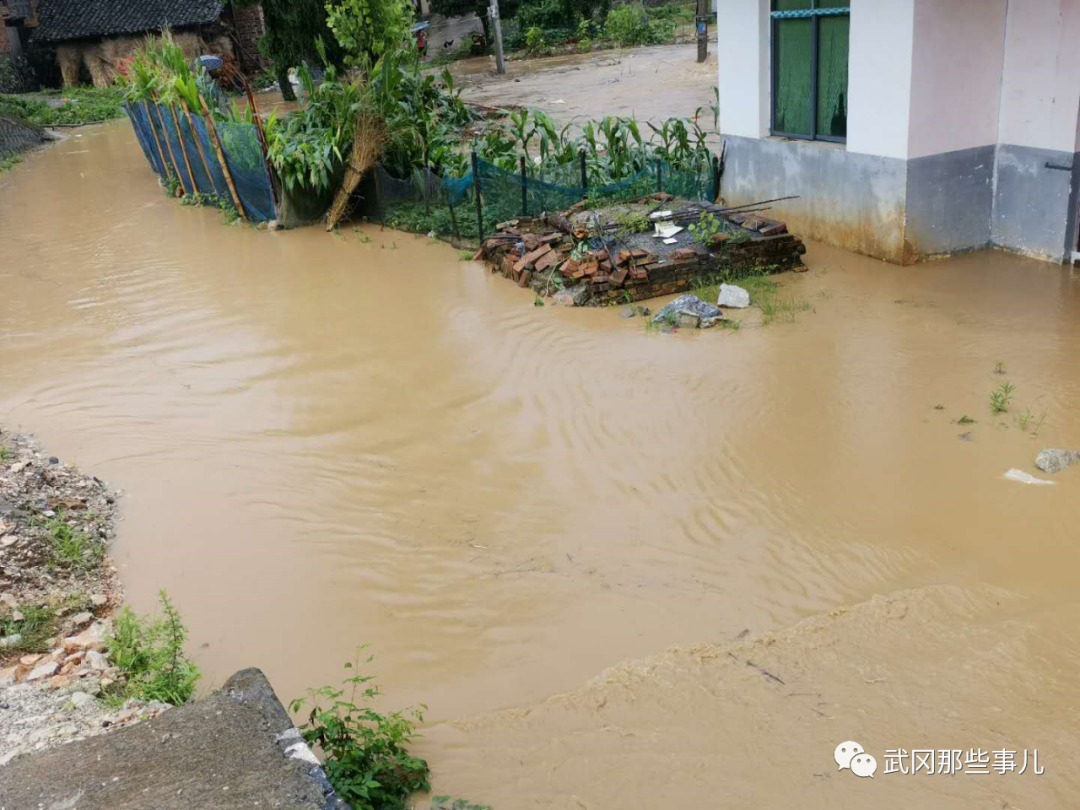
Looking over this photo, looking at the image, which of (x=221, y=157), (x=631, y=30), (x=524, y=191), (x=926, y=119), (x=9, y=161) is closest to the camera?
(x=926, y=119)

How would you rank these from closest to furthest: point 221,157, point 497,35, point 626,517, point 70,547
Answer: point 70,547 → point 626,517 → point 221,157 → point 497,35

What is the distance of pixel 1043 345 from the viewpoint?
8.09 metres

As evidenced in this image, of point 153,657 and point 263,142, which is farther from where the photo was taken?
point 263,142

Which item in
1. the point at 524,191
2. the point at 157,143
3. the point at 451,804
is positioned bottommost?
the point at 451,804

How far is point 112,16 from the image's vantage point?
3741 centimetres

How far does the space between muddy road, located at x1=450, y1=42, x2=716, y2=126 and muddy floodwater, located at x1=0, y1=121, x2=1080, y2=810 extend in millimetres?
10676

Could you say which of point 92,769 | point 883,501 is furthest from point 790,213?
point 92,769

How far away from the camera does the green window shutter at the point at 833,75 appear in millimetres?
10375

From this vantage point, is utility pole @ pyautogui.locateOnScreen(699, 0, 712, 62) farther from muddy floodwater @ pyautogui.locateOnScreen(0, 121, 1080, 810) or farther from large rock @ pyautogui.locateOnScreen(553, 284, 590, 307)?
large rock @ pyautogui.locateOnScreen(553, 284, 590, 307)

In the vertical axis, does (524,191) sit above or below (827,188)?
above

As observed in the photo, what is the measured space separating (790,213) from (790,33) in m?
2.03

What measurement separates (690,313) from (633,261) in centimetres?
115

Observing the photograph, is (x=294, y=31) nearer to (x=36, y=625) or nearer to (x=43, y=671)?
(x=36, y=625)

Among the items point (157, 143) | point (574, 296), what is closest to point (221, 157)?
point (157, 143)
